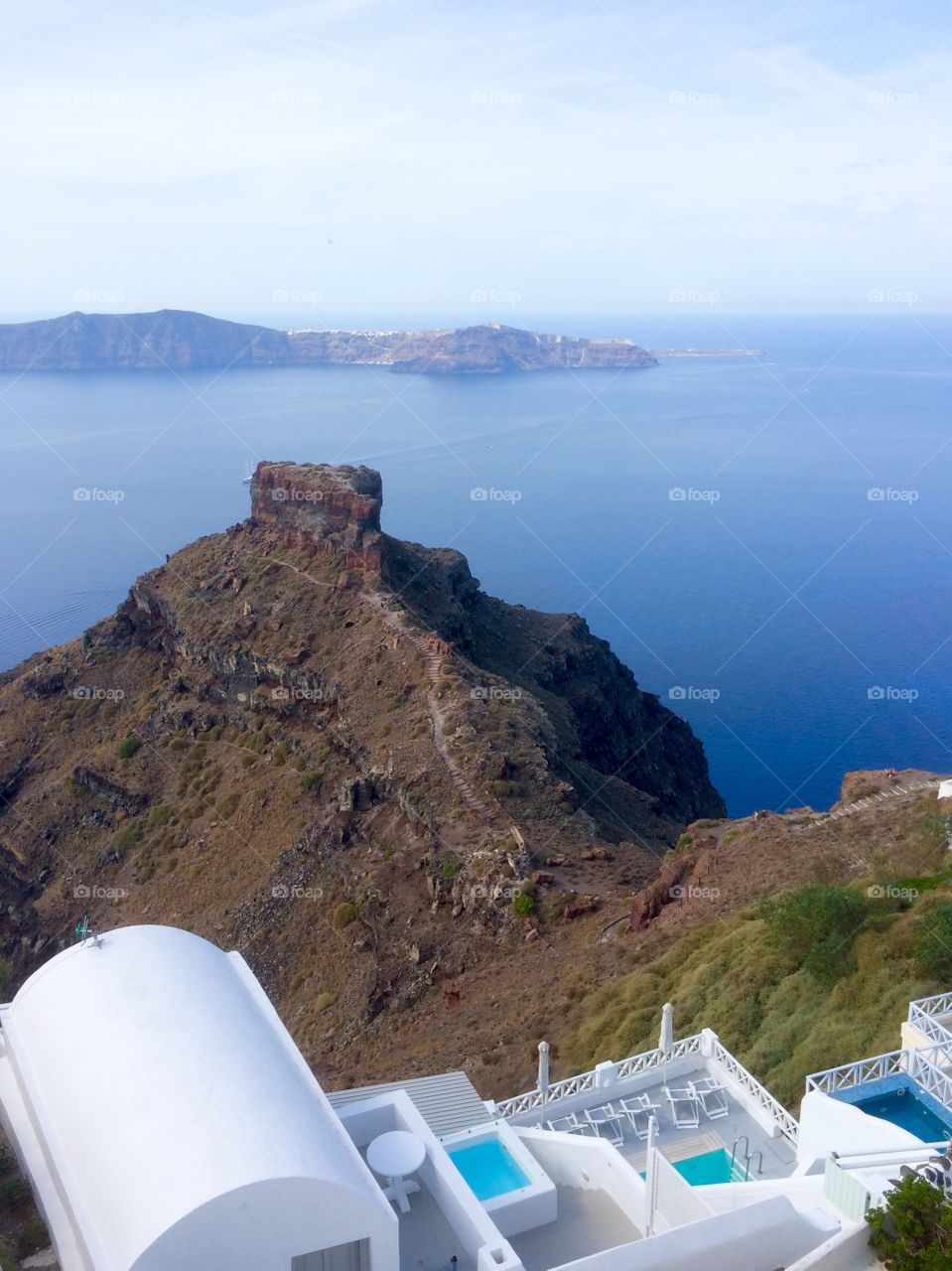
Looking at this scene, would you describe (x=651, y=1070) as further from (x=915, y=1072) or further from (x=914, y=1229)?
(x=914, y=1229)

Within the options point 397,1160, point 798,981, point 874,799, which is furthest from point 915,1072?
point 874,799

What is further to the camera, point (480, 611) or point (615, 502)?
point (615, 502)

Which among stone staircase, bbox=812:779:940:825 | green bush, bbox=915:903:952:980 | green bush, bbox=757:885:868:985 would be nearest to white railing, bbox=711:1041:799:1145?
green bush, bbox=915:903:952:980

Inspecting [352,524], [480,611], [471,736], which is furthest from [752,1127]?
[480,611]

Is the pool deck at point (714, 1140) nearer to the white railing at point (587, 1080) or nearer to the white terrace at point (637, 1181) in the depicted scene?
the white terrace at point (637, 1181)

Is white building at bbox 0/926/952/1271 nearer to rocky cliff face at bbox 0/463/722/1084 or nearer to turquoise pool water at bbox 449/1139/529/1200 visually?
turquoise pool water at bbox 449/1139/529/1200

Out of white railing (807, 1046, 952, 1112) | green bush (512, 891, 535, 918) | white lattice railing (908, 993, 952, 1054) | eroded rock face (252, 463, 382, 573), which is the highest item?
eroded rock face (252, 463, 382, 573)

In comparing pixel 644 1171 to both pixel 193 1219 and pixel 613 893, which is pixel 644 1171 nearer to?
pixel 193 1219
